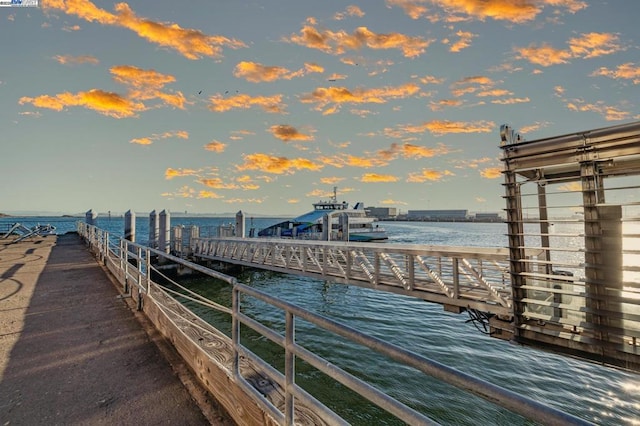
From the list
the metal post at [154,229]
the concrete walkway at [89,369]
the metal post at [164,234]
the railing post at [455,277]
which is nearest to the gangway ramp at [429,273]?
the railing post at [455,277]

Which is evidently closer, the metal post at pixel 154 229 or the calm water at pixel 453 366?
the calm water at pixel 453 366

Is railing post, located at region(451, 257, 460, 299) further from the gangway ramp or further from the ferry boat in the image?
the ferry boat

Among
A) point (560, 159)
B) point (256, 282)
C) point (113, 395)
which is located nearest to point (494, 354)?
point (560, 159)

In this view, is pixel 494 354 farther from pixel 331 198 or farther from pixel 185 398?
pixel 331 198

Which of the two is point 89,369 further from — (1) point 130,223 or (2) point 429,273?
(1) point 130,223

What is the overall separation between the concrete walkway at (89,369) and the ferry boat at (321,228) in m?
25.4

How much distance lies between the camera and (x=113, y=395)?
10.5 ft

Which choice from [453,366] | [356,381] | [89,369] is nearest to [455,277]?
[453,366]

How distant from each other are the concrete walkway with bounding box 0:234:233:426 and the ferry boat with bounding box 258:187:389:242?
83.4 ft

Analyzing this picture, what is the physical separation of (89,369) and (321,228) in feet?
112

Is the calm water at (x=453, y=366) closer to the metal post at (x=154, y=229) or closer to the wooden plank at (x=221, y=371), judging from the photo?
the wooden plank at (x=221, y=371)

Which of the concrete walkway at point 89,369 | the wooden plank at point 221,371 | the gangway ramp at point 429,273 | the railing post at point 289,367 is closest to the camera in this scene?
the railing post at point 289,367

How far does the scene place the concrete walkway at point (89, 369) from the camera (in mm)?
2910

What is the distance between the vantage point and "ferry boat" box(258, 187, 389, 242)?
3600 centimetres
